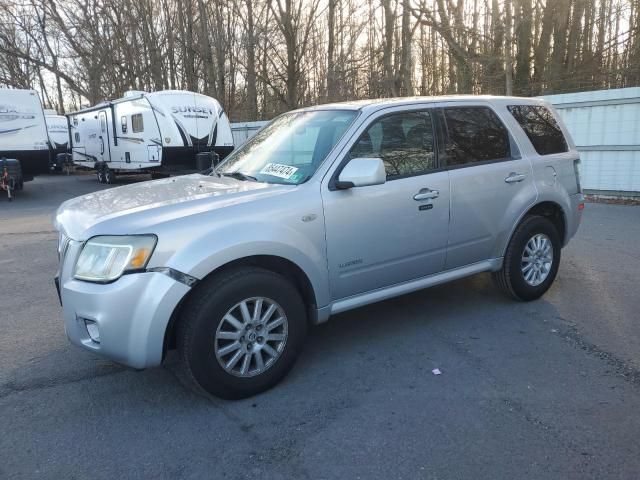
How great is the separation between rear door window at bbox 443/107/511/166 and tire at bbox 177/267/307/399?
6.09 feet

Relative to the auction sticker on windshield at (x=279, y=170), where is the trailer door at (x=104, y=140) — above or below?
above

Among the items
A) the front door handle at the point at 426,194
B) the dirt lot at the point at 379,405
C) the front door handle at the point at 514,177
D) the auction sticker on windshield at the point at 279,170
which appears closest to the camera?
the dirt lot at the point at 379,405

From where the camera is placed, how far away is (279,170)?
3.82 meters

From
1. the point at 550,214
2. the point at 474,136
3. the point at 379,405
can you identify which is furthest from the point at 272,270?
the point at 550,214

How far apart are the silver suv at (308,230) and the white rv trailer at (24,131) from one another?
41.9 ft

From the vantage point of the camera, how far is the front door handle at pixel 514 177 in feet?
14.5

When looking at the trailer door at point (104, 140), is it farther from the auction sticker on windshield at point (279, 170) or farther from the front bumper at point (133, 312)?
the front bumper at point (133, 312)

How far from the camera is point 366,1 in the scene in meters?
22.0

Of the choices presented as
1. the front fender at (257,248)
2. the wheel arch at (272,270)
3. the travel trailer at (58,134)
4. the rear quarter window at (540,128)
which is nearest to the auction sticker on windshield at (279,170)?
the front fender at (257,248)

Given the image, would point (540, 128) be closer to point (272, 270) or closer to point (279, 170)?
point (279, 170)

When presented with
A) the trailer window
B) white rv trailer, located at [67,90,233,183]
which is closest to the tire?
white rv trailer, located at [67,90,233,183]

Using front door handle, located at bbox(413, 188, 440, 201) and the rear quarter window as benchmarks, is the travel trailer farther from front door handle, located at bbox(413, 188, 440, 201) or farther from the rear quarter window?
front door handle, located at bbox(413, 188, 440, 201)

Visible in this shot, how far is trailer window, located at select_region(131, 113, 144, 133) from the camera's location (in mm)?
15453

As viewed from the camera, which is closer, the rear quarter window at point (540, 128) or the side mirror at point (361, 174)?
the side mirror at point (361, 174)
